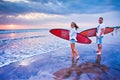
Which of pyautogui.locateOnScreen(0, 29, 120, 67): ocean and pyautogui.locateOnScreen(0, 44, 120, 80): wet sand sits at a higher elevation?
pyautogui.locateOnScreen(0, 29, 120, 67): ocean

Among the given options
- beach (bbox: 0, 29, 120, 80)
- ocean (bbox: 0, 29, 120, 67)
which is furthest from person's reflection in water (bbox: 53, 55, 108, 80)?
ocean (bbox: 0, 29, 120, 67)

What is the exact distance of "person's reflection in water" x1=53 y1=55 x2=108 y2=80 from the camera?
8.10ft

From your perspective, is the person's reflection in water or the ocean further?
the ocean

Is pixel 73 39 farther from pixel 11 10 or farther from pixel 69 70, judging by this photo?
pixel 11 10

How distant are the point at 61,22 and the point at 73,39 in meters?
2.06

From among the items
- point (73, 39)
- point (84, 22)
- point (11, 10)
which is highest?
point (11, 10)

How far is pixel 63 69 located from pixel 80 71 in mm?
266

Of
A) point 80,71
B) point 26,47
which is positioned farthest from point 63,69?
point 26,47

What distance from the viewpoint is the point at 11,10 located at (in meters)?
5.52

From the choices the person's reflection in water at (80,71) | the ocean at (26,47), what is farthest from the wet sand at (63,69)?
the ocean at (26,47)

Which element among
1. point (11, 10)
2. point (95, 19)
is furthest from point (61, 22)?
point (11, 10)

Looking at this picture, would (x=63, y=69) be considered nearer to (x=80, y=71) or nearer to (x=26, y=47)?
(x=80, y=71)

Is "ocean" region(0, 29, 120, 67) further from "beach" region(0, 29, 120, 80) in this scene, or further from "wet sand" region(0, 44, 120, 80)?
"wet sand" region(0, 44, 120, 80)

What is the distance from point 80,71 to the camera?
2.71m
